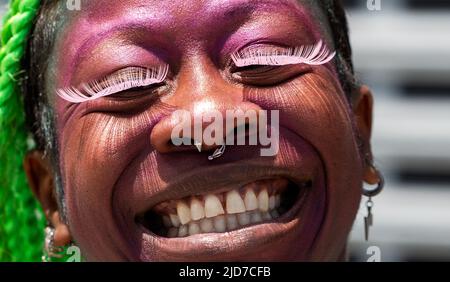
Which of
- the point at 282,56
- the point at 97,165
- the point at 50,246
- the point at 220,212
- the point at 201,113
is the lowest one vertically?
the point at 50,246

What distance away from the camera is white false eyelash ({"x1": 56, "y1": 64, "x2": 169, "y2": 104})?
194 centimetres

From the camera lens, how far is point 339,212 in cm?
203

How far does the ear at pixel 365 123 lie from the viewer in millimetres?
2275

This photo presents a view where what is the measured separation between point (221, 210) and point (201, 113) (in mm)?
216

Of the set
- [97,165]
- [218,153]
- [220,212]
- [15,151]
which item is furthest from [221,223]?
[15,151]

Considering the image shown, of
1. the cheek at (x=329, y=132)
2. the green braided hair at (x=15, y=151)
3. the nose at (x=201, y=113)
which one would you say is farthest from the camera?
the green braided hair at (x=15, y=151)

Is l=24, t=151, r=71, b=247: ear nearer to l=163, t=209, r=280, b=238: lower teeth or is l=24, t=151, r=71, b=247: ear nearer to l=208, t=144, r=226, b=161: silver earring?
l=163, t=209, r=280, b=238: lower teeth

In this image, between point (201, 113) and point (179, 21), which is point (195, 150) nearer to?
point (201, 113)

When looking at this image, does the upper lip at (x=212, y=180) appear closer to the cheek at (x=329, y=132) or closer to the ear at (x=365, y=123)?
the cheek at (x=329, y=132)

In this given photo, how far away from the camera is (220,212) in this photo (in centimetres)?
193

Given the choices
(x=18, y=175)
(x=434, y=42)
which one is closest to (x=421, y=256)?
(x=434, y=42)

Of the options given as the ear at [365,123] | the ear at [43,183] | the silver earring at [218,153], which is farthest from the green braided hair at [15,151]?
the ear at [365,123]

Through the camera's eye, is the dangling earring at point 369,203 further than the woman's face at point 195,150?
Yes

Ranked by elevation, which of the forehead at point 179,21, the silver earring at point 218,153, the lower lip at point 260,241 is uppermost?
the forehead at point 179,21
